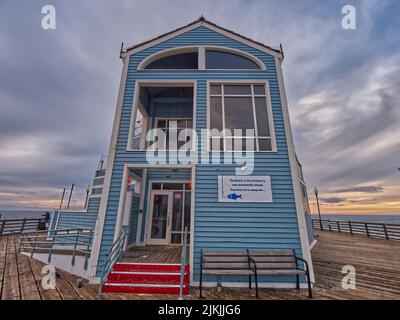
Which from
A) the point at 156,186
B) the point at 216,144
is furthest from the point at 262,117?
the point at 156,186

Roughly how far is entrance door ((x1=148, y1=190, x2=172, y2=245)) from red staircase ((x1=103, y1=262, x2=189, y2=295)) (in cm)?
286

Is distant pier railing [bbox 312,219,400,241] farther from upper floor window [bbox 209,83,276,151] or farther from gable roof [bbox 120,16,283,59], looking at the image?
gable roof [bbox 120,16,283,59]

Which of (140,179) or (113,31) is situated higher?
(113,31)

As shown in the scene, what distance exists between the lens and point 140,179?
8.00m

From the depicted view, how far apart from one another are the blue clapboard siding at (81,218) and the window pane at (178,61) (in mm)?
9177

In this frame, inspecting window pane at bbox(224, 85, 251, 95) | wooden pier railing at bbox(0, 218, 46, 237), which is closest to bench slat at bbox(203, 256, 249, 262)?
window pane at bbox(224, 85, 251, 95)

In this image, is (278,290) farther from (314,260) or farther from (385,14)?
(385,14)

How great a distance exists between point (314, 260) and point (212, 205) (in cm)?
560

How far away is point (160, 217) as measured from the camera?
7.88 m

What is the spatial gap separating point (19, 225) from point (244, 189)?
19553 millimetres

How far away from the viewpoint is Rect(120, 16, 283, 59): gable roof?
23.3ft

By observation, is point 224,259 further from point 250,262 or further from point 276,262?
point 276,262
